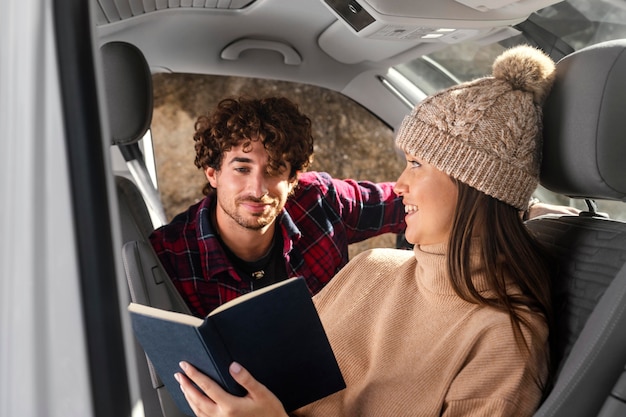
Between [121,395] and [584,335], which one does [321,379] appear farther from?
[121,395]

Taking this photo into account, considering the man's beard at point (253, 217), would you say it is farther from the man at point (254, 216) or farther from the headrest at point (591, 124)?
the headrest at point (591, 124)

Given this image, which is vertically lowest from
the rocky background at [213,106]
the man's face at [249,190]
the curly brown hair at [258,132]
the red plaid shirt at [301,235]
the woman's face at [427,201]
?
the woman's face at [427,201]

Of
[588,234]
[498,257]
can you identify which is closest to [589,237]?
[588,234]

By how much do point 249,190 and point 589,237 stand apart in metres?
0.99

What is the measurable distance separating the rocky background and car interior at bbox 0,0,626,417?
121cm

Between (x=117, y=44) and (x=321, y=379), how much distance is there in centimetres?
100

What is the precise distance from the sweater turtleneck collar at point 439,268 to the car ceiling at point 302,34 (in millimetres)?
564

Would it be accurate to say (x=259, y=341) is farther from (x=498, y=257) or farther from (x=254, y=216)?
(x=254, y=216)

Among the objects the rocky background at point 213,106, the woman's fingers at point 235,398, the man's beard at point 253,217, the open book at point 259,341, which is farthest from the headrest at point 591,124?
the rocky background at point 213,106

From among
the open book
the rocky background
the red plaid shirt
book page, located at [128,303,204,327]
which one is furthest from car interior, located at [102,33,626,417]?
the rocky background

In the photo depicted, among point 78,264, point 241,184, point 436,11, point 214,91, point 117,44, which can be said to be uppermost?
point 214,91

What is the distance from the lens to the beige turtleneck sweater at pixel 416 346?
3.89 feet

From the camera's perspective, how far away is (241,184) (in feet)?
6.83

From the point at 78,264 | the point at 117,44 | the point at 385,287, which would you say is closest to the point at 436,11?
the point at 385,287
